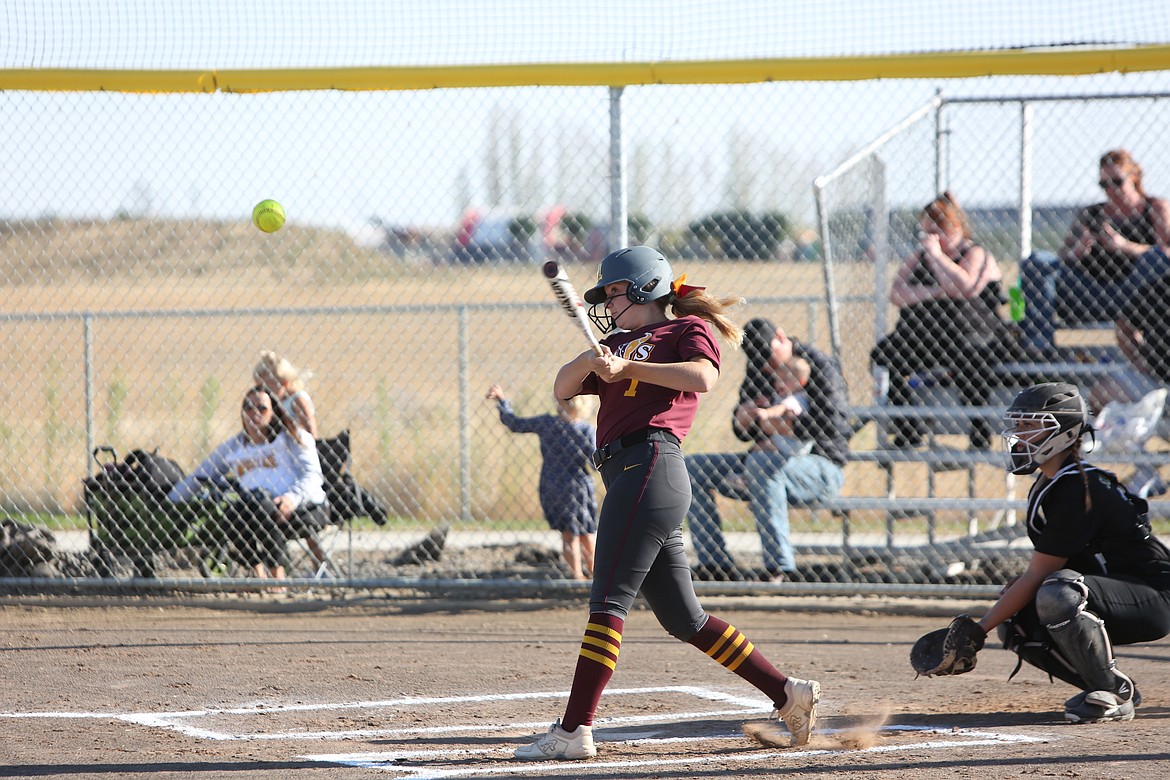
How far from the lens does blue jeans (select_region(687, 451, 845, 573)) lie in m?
7.59

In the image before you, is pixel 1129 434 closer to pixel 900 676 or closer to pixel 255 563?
pixel 900 676

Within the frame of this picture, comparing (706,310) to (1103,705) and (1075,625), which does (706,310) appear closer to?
(1075,625)

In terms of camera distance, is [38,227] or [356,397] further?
[356,397]

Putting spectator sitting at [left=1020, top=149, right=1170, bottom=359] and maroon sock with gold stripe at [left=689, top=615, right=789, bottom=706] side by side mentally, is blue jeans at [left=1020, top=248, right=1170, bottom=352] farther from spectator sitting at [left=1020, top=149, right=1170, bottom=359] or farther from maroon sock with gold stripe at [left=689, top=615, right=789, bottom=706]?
maroon sock with gold stripe at [left=689, top=615, right=789, bottom=706]

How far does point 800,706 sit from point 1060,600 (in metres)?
1.10

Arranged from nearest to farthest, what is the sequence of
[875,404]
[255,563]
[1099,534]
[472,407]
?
[1099,534]
[255,563]
[875,404]
[472,407]

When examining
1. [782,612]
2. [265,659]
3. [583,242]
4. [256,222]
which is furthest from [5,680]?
[583,242]

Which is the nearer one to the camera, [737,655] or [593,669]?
[593,669]

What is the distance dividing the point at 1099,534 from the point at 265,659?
3.91 m

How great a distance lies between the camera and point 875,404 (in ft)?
28.5

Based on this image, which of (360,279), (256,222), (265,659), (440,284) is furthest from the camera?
(440,284)

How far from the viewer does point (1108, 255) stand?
26.8 feet

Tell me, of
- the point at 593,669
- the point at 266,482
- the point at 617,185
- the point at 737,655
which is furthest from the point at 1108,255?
the point at 266,482

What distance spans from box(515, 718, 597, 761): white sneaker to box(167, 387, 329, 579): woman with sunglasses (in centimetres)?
411
